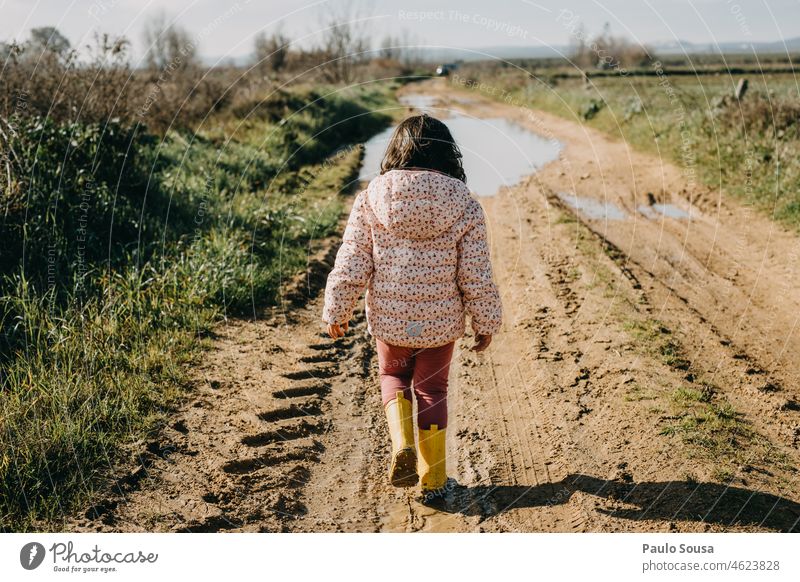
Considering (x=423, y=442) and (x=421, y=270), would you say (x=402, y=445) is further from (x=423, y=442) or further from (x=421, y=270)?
(x=421, y=270)

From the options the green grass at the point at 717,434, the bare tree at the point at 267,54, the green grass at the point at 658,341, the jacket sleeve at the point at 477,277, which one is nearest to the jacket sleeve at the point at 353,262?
the jacket sleeve at the point at 477,277

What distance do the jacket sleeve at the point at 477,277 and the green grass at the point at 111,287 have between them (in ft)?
6.35

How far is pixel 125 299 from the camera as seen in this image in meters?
5.29

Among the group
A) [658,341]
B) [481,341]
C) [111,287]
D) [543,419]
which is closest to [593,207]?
[658,341]

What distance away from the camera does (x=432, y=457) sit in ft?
11.3

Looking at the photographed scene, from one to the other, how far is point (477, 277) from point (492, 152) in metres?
11.5

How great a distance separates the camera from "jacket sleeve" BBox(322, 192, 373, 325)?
3369mm

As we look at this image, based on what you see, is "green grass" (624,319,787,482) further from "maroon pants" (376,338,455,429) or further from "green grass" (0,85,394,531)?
"green grass" (0,85,394,531)

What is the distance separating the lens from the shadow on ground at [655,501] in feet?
10.3

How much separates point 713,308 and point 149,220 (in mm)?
5081

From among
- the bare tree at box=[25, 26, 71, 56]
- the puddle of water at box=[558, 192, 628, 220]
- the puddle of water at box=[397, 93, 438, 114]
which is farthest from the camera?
the puddle of water at box=[397, 93, 438, 114]

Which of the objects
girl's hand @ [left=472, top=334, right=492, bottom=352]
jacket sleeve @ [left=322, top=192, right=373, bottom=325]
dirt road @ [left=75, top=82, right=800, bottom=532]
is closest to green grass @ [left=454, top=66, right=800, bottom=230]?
dirt road @ [left=75, top=82, right=800, bottom=532]

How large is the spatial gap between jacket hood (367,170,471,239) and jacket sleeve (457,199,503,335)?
0.33 ft

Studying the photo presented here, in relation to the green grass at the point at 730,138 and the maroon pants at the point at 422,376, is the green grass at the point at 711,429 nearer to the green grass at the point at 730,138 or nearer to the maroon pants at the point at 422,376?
the maroon pants at the point at 422,376
